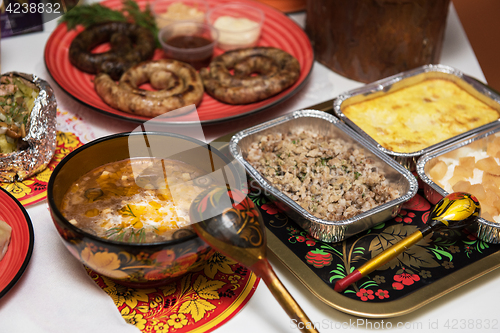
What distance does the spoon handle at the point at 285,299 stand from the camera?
1006 mm

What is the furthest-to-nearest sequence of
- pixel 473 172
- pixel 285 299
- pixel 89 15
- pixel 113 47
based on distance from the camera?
pixel 89 15 < pixel 113 47 < pixel 473 172 < pixel 285 299

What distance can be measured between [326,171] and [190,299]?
24.6 inches

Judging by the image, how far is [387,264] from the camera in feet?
4.23

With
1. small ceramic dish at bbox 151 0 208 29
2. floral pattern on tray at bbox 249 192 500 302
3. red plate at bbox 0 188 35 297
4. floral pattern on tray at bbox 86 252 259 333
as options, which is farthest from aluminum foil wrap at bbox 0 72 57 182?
small ceramic dish at bbox 151 0 208 29

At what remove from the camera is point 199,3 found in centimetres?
253

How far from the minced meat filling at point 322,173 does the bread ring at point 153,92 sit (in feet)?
1.32

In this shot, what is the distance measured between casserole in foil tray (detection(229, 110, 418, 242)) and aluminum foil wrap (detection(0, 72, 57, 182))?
63 cm

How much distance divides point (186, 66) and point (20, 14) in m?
0.96

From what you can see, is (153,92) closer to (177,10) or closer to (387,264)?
(177,10)

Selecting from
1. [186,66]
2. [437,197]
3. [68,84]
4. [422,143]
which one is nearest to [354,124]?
[422,143]

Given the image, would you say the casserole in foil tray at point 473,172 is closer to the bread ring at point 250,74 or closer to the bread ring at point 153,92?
the bread ring at point 250,74

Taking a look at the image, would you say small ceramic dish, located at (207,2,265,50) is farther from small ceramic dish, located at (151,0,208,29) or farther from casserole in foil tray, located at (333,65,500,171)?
casserole in foil tray, located at (333,65,500,171)

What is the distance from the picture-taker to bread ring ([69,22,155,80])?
2053 millimetres

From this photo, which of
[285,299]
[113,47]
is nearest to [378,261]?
[285,299]
